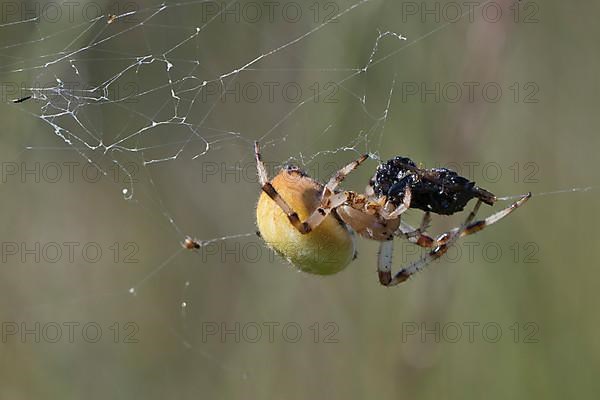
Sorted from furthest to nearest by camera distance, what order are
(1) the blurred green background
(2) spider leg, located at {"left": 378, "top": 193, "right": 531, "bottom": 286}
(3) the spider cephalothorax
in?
(1) the blurred green background, (2) spider leg, located at {"left": 378, "top": 193, "right": 531, "bottom": 286}, (3) the spider cephalothorax

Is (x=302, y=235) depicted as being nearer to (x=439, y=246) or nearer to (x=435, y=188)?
(x=435, y=188)

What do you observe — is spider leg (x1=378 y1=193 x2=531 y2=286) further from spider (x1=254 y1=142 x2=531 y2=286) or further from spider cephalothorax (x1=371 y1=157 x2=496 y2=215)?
spider cephalothorax (x1=371 y1=157 x2=496 y2=215)

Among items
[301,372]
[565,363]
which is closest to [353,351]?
[301,372]

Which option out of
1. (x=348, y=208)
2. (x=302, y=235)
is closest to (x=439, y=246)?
(x=348, y=208)

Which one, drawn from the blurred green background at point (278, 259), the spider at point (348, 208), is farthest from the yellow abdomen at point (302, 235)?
the blurred green background at point (278, 259)

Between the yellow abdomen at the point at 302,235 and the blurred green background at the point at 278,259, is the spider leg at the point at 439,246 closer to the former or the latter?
the blurred green background at the point at 278,259

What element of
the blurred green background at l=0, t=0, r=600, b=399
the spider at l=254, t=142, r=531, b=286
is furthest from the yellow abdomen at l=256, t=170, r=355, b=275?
the blurred green background at l=0, t=0, r=600, b=399
